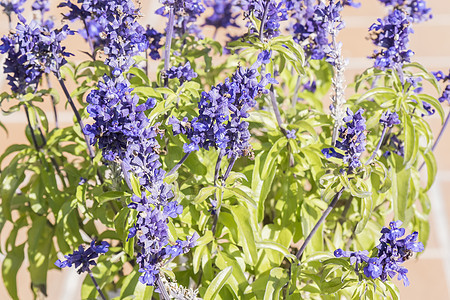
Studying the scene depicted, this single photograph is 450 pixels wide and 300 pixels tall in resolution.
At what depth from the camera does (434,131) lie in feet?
12.0

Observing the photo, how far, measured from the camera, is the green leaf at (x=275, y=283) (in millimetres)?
1420

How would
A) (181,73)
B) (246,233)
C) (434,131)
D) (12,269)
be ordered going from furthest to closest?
(434,131)
(12,269)
(181,73)
(246,233)

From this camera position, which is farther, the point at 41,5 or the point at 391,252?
the point at 41,5

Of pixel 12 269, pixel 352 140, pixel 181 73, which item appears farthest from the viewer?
pixel 12 269

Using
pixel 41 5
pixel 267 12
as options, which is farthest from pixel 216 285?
pixel 41 5

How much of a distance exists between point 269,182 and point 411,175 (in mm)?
443

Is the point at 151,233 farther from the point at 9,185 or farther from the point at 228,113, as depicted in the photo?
the point at 9,185

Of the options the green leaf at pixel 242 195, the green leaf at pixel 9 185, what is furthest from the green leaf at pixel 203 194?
the green leaf at pixel 9 185

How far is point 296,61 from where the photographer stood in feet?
4.94

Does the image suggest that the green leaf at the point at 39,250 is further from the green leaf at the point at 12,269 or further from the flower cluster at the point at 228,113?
the flower cluster at the point at 228,113

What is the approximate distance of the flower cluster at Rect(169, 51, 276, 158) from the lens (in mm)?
1208

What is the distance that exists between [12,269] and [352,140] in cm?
112

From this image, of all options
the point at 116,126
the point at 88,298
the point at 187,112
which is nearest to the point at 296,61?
the point at 187,112

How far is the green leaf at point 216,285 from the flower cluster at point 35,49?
2.02ft
